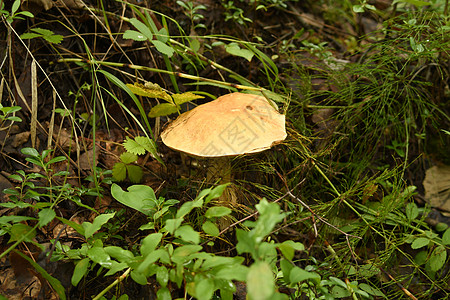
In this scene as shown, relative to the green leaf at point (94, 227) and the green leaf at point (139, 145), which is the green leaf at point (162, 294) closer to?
the green leaf at point (94, 227)

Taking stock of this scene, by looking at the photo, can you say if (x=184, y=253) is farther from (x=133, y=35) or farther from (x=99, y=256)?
(x=133, y=35)

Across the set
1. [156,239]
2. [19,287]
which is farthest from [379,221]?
[19,287]

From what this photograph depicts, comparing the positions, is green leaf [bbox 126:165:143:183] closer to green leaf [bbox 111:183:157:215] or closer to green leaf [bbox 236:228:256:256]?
green leaf [bbox 111:183:157:215]

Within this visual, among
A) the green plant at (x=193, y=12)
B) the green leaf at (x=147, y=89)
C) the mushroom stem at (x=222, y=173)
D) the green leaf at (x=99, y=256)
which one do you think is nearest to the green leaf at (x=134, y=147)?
the green leaf at (x=147, y=89)

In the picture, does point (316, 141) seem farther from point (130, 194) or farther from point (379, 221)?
point (130, 194)

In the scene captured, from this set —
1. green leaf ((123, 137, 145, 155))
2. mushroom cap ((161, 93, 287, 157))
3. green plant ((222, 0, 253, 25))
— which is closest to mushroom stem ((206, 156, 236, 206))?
mushroom cap ((161, 93, 287, 157))
